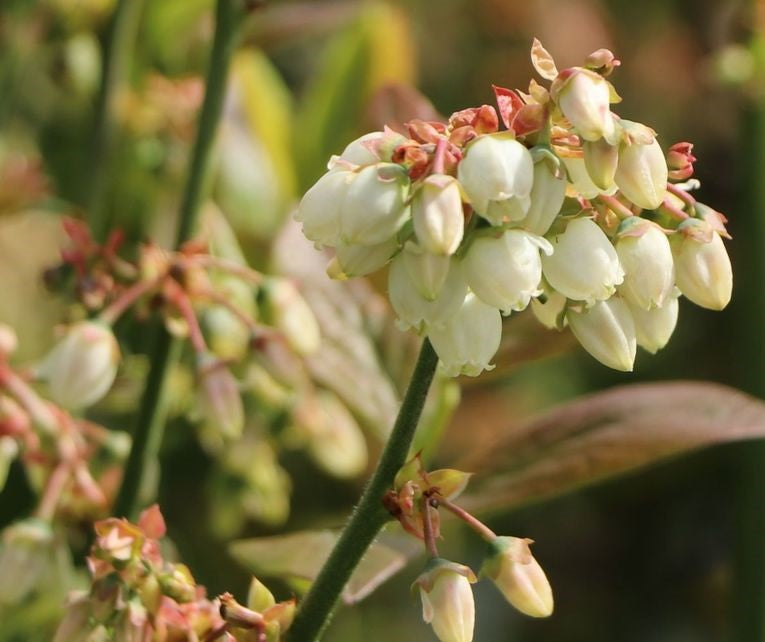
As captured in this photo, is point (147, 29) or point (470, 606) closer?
point (470, 606)

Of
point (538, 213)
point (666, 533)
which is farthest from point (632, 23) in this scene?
point (538, 213)

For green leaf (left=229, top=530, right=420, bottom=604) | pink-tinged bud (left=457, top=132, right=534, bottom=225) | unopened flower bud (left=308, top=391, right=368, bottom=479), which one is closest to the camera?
pink-tinged bud (left=457, top=132, right=534, bottom=225)

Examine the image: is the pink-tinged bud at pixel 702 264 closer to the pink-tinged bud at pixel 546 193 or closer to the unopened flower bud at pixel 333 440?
the pink-tinged bud at pixel 546 193

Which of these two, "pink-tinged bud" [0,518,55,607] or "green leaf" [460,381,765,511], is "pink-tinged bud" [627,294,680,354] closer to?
"green leaf" [460,381,765,511]

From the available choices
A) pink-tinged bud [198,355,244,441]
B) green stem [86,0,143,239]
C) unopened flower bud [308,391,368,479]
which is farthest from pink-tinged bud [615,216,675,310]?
green stem [86,0,143,239]

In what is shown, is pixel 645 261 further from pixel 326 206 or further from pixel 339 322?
pixel 339 322

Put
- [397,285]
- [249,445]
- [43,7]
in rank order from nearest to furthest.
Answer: [397,285], [249,445], [43,7]

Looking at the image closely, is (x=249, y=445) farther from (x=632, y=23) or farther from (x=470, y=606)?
(x=632, y=23)
